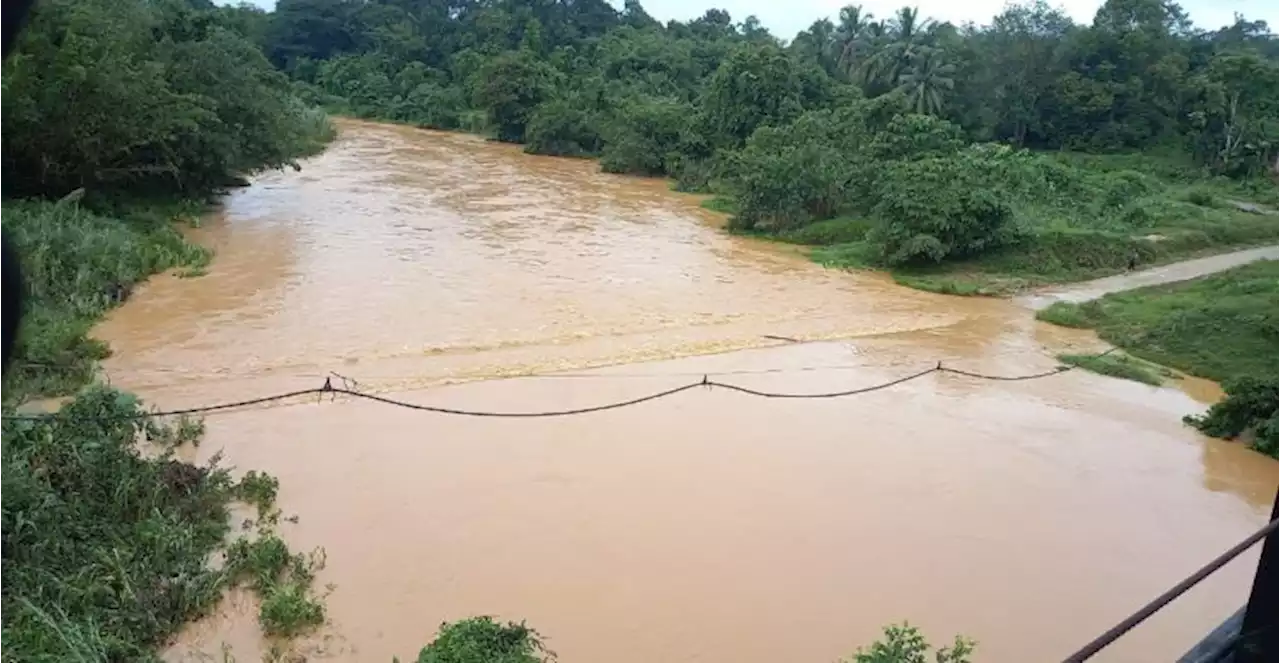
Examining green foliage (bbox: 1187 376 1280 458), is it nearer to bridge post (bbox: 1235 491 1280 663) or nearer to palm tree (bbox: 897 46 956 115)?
bridge post (bbox: 1235 491 1280 663)

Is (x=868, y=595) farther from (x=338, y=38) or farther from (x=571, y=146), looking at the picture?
(x=338, y=38)

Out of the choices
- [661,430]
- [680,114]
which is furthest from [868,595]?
[680,114]

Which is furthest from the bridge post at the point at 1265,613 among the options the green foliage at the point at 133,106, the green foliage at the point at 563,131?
the green foliage at the point at 563,131

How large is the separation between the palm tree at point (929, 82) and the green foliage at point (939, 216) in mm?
14284

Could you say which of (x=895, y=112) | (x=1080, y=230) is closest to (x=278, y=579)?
(x=1080, y=230)

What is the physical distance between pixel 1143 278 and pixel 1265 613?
1820 centimetres

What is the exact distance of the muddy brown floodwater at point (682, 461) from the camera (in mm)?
6883

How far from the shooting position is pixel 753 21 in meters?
59.8

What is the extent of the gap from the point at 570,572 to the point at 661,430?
303cm

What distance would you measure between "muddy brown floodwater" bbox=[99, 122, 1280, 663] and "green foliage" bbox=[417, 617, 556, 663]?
0.91 meters

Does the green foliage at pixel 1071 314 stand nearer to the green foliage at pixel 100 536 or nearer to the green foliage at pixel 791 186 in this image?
the green foliage at pixel 791 186

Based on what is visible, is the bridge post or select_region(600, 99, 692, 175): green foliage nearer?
the bridge post

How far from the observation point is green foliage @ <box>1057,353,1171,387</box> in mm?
12984

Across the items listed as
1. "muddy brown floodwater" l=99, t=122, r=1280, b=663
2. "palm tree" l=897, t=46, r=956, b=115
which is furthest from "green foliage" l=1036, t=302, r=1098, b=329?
"palm tree" l=897, t=46, r=956, b=115
